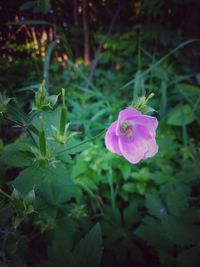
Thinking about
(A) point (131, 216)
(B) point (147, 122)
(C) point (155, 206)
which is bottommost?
(A) point (131, 216)

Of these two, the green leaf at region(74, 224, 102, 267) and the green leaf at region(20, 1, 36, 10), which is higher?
the green leaf at region(20, 1, 36, 10)

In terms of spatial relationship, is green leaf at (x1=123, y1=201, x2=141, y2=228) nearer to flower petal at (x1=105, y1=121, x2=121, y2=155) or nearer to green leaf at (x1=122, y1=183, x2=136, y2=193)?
green leaf at (x1=122, y1=183, x2=136, y2=193)

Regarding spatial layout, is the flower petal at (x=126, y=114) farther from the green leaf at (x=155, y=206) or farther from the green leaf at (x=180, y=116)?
the green leaf at (x=180, y=116)

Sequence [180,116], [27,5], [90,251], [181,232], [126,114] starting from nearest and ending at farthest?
[126,114], [90,251], [181,232], [27,5], [180,116]

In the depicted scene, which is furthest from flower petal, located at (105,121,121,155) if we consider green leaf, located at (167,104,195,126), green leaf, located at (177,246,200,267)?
green leaf, located at (167,104,195,126)

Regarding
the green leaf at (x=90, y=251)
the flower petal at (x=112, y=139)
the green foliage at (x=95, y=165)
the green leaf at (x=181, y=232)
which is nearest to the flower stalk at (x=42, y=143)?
the green foliage at (x=95, y=165)

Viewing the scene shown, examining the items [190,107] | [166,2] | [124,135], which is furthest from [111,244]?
[166,2]

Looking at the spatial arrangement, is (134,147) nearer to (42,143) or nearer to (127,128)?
(127,128)

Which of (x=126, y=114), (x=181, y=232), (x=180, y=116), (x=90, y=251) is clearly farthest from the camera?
(x=180, y=116)

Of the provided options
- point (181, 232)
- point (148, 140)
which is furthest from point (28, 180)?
point (181, 232)
